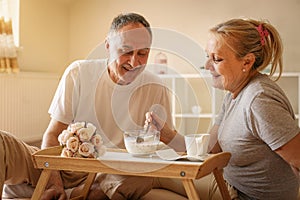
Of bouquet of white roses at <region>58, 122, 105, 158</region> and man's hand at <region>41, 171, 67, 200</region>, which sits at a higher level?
bouquet of white roses at <region>58, 122, 105, 158</region>

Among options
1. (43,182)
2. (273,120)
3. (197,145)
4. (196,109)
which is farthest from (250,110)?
(196,109)

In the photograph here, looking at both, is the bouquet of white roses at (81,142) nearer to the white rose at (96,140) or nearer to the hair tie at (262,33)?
the white rose at (96,140)

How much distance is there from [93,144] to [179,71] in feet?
8.41

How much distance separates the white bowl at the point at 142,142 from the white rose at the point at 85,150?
0.13m

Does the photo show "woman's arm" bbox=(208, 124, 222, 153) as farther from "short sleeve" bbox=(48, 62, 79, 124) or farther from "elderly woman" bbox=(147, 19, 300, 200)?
"short sleeve" bbox=(48, 62, 79, 124)

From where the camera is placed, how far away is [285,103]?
4.56 feet

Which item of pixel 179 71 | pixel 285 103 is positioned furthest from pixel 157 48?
pixel 285 103

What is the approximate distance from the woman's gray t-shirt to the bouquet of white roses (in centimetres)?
48

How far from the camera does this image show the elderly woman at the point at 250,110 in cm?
137

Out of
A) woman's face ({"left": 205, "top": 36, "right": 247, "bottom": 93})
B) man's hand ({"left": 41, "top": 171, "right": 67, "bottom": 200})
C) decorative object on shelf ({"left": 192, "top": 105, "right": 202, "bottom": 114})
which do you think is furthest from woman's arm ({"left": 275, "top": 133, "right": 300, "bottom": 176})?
decorative object on shelf ({"left": 192, "top": 105, "right": 202, "bottom": 114})

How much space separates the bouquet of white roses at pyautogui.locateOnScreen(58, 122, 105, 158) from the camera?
4.42 ft

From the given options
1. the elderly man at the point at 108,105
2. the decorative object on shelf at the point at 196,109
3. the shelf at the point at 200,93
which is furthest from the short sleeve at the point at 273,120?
the decorative object on shelf at the point at 196,109

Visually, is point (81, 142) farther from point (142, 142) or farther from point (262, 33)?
point (262, 33)

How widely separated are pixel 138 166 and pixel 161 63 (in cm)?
254
